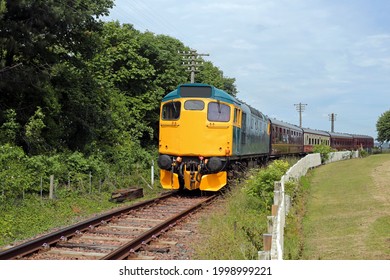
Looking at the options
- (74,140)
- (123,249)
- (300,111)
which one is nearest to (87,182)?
(74,140)

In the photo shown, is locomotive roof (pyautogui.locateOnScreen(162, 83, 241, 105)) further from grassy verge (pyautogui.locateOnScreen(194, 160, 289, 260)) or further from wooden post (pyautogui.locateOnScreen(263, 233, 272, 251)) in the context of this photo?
wooden post (pyautogui.locateOnScreen(263, 233, 272, 251))

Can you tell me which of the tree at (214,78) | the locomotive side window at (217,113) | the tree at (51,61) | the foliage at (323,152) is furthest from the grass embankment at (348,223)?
the tree at (214,78)

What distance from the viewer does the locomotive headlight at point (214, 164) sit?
639 inches

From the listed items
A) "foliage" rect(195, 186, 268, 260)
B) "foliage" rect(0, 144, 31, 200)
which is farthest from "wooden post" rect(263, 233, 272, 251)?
"foliage" rect(0, 144, 31, 200)

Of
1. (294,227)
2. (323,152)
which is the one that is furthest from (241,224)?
(323,152)

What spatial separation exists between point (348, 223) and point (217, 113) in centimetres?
649

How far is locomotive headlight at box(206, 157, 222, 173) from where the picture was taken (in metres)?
16.2

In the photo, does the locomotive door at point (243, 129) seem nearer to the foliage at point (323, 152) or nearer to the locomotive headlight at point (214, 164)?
the locomotive headlight at point (214, 164)

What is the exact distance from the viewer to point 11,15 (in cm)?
1658

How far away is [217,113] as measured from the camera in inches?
663

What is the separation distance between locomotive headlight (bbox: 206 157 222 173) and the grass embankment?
10.4 feet

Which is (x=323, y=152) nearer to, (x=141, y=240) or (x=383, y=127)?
(x=141, y=240)
